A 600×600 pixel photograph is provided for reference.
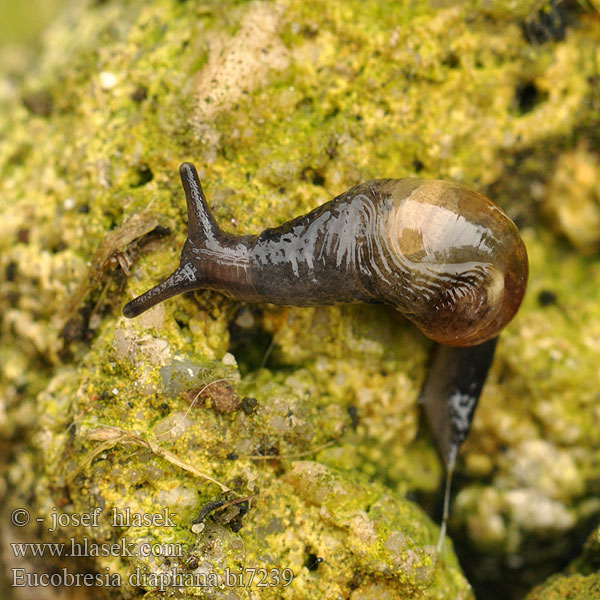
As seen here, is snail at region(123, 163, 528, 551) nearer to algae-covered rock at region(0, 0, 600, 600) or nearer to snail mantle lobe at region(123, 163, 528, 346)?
snail mantle lobe at region(123, 163, 528, 346)

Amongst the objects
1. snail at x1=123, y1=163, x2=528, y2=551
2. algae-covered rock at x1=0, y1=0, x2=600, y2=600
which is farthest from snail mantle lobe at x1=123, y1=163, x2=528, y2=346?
algae-covered rock at x1=0, y1=0, x2=600, y2=600

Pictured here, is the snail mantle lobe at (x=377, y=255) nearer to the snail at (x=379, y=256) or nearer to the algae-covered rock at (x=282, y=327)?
the snail at (x=379, y=256)

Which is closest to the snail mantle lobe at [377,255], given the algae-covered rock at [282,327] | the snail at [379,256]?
the snail at [379,256]

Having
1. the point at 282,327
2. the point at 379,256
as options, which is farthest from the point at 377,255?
the point at 282,327

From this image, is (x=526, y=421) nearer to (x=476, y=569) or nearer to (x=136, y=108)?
(x=476, y=569)

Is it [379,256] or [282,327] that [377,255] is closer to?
[379,256]
